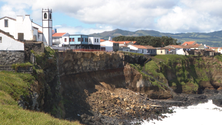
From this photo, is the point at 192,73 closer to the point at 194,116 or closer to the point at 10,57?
the point at 194,116

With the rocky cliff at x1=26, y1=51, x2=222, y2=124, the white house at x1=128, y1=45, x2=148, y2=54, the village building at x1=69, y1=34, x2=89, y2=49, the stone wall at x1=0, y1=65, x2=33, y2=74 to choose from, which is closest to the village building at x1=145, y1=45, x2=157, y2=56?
the white house at x1=128, y1=45, x2=148, y2=54

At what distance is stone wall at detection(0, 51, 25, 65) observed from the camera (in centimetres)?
2703

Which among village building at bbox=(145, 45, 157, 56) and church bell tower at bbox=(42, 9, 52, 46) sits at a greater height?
church bell tower at bbox=(42, 9, 52, 46)

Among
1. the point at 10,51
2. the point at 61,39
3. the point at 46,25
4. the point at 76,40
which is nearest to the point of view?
the point at 10,51

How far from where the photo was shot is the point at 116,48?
254ft

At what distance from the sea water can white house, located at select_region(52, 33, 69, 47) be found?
113 feet

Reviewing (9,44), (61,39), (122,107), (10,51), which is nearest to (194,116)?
(122,107)

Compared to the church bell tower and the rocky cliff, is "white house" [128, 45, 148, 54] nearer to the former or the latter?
the rocky cliff

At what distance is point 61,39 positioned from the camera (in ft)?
227

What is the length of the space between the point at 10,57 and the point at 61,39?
42.5 meters

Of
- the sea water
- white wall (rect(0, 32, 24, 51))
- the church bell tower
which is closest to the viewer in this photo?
white wall (rect(0, 32, 24, 51))

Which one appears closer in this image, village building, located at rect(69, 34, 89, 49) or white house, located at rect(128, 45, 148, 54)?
village building, located at rect(69, 34, 89, 49)

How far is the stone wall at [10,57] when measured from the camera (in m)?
27.0

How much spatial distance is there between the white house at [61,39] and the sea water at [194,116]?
34389 millimetres
